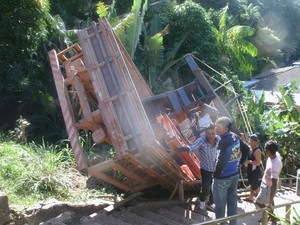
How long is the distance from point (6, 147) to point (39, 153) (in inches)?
24.2

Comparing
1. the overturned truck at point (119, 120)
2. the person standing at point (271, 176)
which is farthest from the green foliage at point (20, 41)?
the person standing at point (271, 176)

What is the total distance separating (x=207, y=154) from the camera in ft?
19.1

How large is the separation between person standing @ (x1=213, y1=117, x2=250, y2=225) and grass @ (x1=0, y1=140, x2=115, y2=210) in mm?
2395

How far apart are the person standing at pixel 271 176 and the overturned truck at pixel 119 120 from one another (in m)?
1.20

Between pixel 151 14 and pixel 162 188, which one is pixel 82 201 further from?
pixel 151 14

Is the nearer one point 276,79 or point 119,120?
point 119,120

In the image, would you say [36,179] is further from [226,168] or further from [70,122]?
[226,168]

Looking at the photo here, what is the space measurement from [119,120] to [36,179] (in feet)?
6.21

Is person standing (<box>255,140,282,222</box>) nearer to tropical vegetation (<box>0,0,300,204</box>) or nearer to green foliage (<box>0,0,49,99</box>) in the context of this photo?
tropical vegetation (<box>0,0,300,204</box>)

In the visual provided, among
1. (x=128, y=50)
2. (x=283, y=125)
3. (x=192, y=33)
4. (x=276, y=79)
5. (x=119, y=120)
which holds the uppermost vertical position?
(x=192, y=33)

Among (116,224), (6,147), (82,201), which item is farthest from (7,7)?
(116,224)

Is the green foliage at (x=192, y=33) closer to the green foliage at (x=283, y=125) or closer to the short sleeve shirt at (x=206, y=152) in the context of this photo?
the green foliage at (x=283, y=125)

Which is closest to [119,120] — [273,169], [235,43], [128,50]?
[273,169]

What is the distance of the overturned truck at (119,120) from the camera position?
5488 mm
